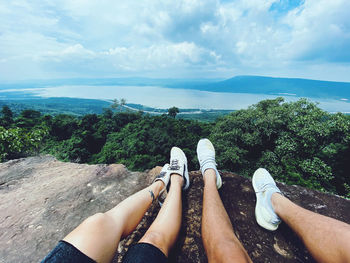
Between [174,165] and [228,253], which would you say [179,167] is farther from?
[228,253]

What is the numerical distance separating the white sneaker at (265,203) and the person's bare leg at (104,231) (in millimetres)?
1350

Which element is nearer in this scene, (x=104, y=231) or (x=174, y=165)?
(x=104, y=231)

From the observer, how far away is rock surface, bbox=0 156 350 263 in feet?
4.84

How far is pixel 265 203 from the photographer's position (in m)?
1.83

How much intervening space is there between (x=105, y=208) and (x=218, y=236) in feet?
4.74

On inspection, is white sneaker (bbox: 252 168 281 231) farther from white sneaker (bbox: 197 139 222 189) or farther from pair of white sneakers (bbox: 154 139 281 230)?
white sneaker (bbox: 197 139 222 189)

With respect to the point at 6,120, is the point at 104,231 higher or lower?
higher

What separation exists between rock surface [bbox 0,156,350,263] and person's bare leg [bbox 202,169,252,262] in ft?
0.81

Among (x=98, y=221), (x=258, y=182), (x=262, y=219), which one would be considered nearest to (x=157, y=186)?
(x=98, y=221)

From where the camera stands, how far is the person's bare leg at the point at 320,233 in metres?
1.14

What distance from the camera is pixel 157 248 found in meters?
1.16

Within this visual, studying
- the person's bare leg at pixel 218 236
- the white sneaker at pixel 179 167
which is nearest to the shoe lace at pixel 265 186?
the person's bare leg at pixel 218 236

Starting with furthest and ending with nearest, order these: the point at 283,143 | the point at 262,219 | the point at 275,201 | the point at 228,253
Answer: the point at 283,143, the point at 275,201, the point at 262,219, the point at 228,253

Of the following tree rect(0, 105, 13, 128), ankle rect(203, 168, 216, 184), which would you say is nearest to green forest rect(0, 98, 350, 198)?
ankle rect(203, 168, 216, 184)
